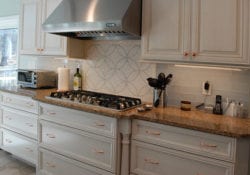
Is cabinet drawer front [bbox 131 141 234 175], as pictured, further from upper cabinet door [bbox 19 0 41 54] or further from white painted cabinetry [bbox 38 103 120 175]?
upper cabinet door [bbox 19 0 41 54]

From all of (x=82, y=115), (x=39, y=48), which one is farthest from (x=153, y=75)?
(x=39, y=48)

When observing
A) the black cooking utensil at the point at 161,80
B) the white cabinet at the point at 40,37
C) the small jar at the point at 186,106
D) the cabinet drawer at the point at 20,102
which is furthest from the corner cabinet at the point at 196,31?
the cabinet drawer at the point at 20,102

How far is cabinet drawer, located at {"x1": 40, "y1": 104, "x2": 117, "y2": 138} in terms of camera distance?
226cm

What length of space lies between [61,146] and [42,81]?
112 centimetres

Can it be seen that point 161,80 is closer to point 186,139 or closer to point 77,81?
point 186,139

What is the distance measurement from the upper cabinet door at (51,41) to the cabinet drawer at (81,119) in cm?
73

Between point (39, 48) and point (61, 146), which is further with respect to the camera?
point (39, 48)

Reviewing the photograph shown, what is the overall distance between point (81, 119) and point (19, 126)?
1158mm

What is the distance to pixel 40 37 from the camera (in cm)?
328

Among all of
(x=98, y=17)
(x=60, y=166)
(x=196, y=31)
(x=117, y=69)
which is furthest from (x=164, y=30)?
(x=60, y=166)

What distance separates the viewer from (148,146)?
212cm

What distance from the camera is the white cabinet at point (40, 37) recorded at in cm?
311

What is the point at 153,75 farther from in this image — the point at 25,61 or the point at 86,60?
the point at 25,61

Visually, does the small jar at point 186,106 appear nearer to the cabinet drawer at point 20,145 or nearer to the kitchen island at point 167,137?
the kitchen island at point 167,137
